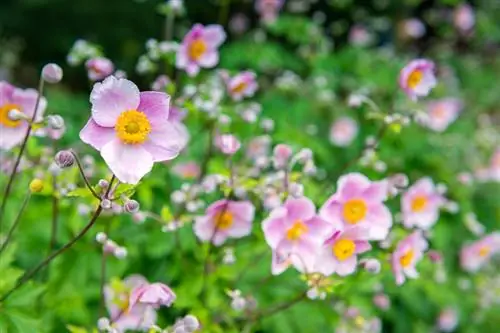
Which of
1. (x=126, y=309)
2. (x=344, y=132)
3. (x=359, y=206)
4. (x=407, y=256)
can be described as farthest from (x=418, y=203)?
(x=344, y=132)

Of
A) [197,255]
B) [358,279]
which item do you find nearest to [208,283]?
[197,255]

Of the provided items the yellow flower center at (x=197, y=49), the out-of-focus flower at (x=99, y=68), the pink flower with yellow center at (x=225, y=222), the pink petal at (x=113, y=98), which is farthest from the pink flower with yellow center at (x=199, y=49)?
the pink petal at (x=113, y=98)

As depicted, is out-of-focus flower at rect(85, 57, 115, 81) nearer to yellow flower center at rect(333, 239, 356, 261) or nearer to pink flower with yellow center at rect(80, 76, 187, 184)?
pink flower with yellow center at rect(80, 76, 187, 184)

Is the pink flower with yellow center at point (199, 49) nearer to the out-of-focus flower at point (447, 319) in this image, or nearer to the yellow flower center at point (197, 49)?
the yellow flower center at point (197, 49)

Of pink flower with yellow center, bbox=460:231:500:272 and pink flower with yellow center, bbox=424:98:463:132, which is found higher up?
pink flower with yellow center, bbox=460:231:500:272

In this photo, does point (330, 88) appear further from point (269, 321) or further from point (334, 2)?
point (269, 321)

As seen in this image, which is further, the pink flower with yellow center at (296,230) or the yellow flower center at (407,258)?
the yellow flower center at (407,258)

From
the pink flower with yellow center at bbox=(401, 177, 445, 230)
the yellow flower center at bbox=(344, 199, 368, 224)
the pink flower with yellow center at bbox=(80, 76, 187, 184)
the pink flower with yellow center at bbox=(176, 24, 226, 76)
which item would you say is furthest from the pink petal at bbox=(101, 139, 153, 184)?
the pink flower with yellow center at bbox=(401, 177, 445, 230)
